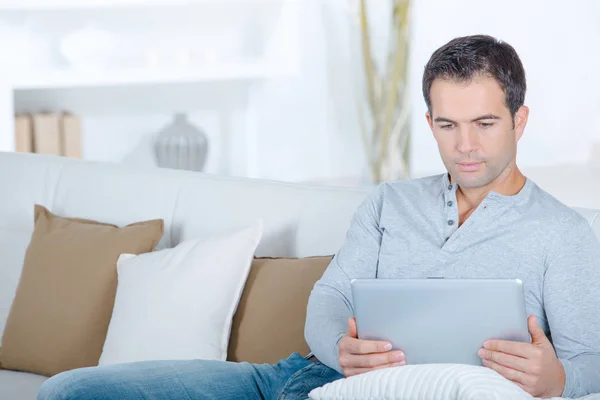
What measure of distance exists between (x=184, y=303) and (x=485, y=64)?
0.89 metres

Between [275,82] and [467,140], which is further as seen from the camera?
[275,82]

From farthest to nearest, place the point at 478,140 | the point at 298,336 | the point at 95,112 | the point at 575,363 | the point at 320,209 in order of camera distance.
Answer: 1. the point at 95,112
2. the point at 320,209
3. the point at 298,336
4. the point at 478,140
5. the point at 575,363

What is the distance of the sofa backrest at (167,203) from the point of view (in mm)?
2324

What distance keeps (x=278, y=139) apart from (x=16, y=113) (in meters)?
1.28

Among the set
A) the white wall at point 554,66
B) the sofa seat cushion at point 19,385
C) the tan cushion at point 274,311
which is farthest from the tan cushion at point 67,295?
the white wall at point 554,66

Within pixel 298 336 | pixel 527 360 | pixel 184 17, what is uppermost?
pixel 184 17

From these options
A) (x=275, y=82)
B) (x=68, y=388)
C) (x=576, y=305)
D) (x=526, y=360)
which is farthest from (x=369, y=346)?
(x=275, y=82)

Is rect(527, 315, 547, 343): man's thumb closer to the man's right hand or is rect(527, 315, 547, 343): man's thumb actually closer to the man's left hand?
the man's left hand

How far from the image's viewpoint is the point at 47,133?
4.48 metres

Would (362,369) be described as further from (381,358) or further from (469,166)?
(469,166)

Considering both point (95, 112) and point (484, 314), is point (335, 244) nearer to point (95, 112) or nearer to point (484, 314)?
point (484, 314)

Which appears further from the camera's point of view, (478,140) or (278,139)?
(278,139)

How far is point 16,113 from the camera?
4.56m

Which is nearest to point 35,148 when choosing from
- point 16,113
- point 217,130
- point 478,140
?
point 16,113
